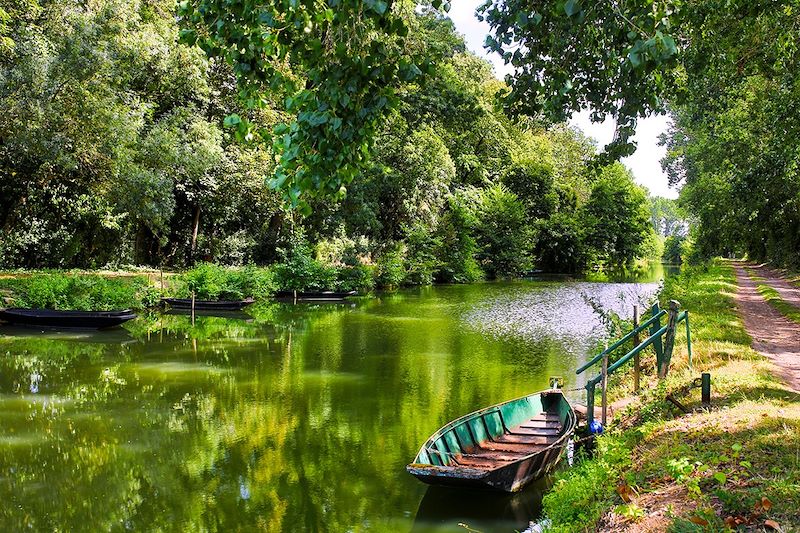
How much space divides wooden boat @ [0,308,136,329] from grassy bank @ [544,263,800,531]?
59.7 ft

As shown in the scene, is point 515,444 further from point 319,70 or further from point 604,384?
point 319,70

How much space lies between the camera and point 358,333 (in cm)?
2252

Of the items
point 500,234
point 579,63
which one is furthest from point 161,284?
point 500,234

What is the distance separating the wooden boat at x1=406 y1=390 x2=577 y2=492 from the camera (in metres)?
7.58

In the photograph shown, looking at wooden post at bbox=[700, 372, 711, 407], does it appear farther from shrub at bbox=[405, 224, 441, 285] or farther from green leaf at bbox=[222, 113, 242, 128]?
shrub at bbox=[405, 224, 441, 285]

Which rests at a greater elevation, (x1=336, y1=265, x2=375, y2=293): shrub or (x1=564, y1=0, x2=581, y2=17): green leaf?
(x1=564, y1=0, x2=581, y2=17): green leaf

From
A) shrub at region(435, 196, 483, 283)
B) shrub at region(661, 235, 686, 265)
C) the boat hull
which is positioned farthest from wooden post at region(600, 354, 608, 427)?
shrub at region(661, 235, 686, 265)

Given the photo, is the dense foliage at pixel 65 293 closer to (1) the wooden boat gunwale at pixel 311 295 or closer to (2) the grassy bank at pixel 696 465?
(1) the wooden boat gunwale at pixel 311 295

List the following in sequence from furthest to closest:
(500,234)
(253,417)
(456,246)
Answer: (500,234)
(456,246)
(253,417)

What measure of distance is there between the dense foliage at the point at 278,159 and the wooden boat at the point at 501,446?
3.72 m

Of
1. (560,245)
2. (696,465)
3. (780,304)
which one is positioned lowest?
(696,465)

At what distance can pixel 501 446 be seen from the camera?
921 cm

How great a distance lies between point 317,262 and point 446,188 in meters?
13.7

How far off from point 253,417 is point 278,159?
4.96 meters
